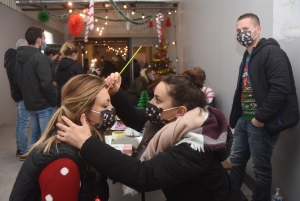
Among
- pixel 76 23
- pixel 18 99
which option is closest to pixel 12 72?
pixel 18 99

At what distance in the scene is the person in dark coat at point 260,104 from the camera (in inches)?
85.2

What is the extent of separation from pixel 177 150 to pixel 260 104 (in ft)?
4.40

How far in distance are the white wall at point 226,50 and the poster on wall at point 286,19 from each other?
0.07m

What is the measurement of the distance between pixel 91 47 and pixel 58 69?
11.0m

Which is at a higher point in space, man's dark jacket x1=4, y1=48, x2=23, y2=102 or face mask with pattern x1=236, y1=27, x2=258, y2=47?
face mask with pattern x1=236, y1=27, x2=258, y2=47

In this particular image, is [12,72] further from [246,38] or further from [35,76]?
[246,38]

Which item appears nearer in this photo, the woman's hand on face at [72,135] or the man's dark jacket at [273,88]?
the woman's hand on face at [72,135]

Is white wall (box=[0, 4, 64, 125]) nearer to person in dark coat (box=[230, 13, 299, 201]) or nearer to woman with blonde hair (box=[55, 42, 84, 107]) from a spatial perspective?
woman with blonde hair (box=[55, 42, 84, 107])

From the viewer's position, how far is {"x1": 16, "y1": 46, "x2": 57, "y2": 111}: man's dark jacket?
141 inches

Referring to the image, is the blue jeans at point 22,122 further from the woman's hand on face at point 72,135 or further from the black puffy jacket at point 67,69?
the woman's hand on face at point 72,135

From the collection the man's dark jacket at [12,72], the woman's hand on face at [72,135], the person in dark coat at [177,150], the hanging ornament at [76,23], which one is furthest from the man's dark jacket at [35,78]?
the hanging ornament at [76,23]

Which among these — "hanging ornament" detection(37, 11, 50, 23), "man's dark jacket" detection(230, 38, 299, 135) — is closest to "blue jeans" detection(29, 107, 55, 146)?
"man's dark jacket" detection(230, 38, 299, 135)

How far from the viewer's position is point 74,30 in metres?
7.00

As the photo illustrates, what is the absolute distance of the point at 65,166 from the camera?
1134mm
